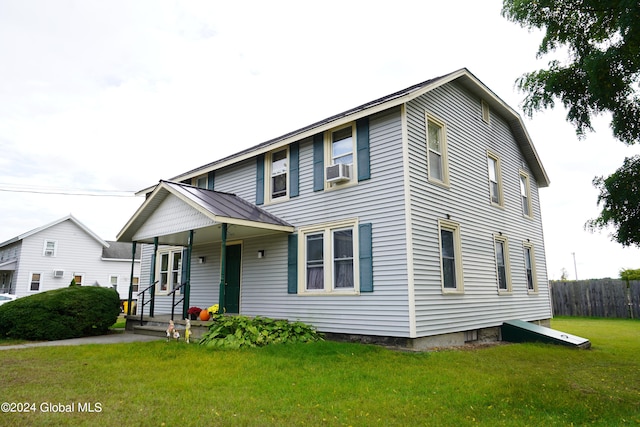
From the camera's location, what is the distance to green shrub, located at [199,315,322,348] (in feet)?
27.3

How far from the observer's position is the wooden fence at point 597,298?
18.2m

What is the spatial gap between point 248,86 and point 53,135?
9977 mm

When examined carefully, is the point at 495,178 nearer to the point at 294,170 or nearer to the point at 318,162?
the point at 318,162

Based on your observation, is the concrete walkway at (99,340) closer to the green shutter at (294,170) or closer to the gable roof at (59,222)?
the green shutter at (294,170)

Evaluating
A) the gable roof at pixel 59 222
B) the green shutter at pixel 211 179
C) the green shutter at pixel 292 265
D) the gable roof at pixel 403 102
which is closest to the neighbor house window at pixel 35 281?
the gable roof at pixel 59 222

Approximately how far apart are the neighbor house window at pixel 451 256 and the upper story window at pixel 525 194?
513 centimetres

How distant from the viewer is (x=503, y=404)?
4754 mm

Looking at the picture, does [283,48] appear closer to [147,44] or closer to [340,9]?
[340,9]

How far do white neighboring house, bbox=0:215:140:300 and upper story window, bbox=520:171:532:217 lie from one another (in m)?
21.9

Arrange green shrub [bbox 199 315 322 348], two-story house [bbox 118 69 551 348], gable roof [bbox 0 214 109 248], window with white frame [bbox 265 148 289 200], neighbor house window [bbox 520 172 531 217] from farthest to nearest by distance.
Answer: gable roof [bbox 0 214 109 248] → neighbor house window [bbox 520 172 531 217] → window with white frame [bbox 265 148 289 200] → two-story house [bbox 118 69 551 348] → green shrub [bbox 199 315 322 348]

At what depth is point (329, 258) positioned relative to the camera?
31.9 feet

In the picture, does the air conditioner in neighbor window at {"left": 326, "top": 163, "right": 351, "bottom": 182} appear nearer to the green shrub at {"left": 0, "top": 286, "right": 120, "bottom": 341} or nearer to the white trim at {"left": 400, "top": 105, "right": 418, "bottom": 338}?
the white trim at {"left": 400, "top": 105, "right": 418, "bottom": 338}

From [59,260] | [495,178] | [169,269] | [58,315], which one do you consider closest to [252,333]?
[58,315]

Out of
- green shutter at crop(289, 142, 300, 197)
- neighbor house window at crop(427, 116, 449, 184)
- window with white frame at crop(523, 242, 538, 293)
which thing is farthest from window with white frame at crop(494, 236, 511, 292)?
green shutter at crop(289, 142, 300, 197)
